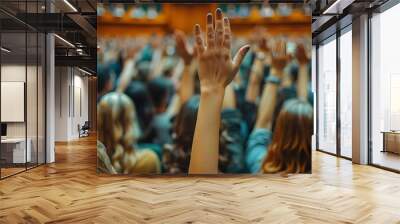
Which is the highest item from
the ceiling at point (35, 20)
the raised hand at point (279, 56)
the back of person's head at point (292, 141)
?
the ceiling at point (35, 20)

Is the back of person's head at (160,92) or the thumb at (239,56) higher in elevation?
the thumb at (239,56)

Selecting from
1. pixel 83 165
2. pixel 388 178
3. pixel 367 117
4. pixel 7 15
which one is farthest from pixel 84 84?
pixel 388 178

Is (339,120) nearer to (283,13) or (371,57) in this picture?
(371,57)

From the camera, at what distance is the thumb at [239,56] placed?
6.65 metres

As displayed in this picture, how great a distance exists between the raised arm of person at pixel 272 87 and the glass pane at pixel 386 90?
231 centimetres

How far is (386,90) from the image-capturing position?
7.59 meters

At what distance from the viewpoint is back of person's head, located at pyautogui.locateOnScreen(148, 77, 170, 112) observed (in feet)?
21.8

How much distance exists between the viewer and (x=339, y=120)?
32.3ft

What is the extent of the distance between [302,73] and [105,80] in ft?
11.1

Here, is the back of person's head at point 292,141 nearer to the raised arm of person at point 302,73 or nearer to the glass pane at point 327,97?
the raised arm of person at point 302,73

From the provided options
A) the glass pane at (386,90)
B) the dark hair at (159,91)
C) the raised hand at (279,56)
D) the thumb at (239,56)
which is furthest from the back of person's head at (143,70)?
the glass pane at (386,90)

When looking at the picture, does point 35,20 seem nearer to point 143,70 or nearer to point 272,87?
point 143,70

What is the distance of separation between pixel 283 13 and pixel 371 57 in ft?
9.02

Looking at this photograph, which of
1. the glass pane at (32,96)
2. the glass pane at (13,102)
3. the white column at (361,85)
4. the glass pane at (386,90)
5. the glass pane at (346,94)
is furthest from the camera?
the glass pane at (346,94)
